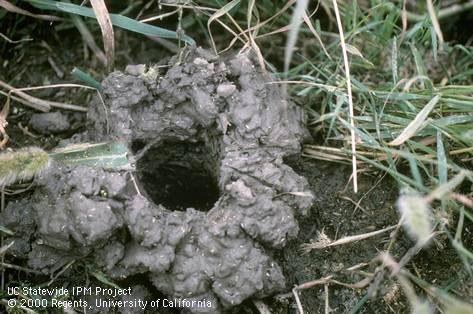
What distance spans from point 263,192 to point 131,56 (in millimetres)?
1103

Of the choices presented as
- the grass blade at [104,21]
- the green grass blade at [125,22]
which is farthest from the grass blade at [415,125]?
the grass blade at [104,21]

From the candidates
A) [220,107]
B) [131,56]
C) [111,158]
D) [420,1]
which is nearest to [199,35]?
[131,56]

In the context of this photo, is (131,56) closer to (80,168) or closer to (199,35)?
(199,35)

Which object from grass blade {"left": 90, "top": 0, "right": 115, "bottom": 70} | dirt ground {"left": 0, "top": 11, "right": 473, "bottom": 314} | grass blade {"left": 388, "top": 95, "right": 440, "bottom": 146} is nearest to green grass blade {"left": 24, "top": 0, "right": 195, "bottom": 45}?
grass blade {"left": 90, "top": 0, "right": 115, "bottom": 70}

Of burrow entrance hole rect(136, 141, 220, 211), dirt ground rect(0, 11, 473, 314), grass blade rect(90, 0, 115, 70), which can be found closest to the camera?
dirt ground rect(0, 11, 473, 314)

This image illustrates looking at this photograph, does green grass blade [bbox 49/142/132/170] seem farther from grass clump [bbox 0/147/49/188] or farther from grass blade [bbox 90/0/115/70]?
grass blade [bbox 90/0/115/70]

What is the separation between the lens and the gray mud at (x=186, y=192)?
201 centimetres

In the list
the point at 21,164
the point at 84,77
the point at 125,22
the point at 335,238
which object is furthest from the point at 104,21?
the point at 335,238

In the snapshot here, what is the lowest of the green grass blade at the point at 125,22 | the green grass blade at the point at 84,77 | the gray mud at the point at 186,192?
the gray mud at the point at 186,192

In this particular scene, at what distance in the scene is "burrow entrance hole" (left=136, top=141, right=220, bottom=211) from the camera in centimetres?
239

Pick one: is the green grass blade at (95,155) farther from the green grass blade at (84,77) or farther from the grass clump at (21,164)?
the green grass blade at (84,77)

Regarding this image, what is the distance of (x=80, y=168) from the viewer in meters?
2.10

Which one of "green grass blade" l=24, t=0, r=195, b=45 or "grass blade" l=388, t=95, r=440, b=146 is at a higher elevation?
"green grass blade" l=24, t=0, r=195, b=45

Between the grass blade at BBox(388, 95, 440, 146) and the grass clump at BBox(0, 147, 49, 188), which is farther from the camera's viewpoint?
the grass blade at BBox(388, 95, 440, 146)
